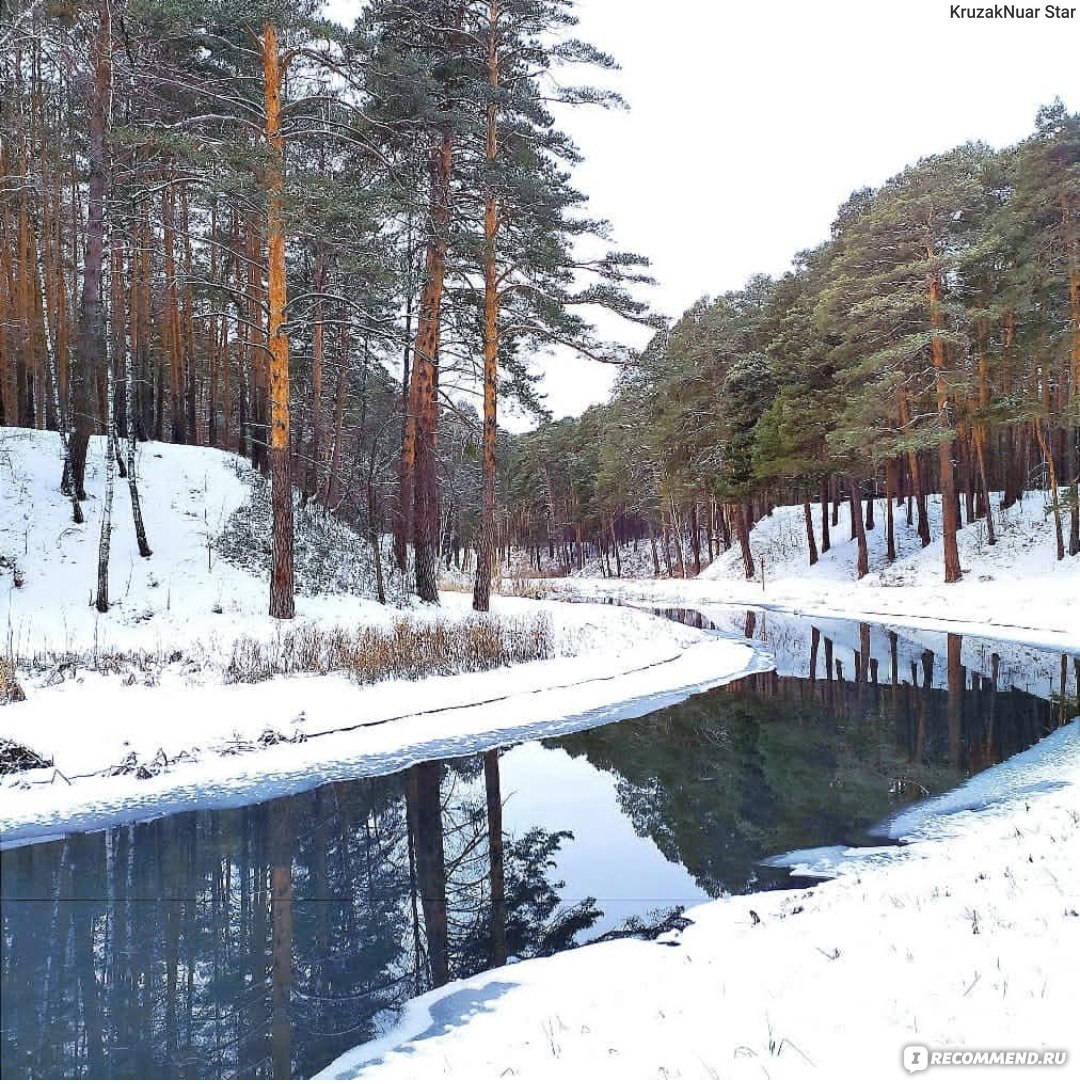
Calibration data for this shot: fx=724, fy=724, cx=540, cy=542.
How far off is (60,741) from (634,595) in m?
30.0

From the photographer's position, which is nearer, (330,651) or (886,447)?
(330,651)

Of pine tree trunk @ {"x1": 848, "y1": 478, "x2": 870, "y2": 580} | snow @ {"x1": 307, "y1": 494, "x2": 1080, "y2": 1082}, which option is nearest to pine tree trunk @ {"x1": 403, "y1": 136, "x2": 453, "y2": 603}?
snow @ {"x1": 307, "y1": 494, "x2": 1080, "y2": 1082}

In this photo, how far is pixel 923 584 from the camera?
25.5 metres

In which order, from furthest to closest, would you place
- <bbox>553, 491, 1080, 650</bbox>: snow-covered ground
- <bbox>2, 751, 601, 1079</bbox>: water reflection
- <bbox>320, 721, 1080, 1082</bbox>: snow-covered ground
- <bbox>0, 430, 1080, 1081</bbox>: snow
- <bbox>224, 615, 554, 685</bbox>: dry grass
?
<bbox>553, 491, 1080, 650</bbox>: snow-covered ground
<bbox>224, 615, 554, 685</bbox>: dry grass
<bbox>2, 751, 601, 1079</bbox>: water reflection
<bbox>0, 430, 1080, 1081</bbox>: snow
<bbox>320, 721, 1080, 1082</bbox>: snow-covered ground

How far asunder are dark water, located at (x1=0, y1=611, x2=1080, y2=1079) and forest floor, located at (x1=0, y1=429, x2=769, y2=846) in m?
0.88

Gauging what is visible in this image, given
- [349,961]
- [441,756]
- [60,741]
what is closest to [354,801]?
[441,756]

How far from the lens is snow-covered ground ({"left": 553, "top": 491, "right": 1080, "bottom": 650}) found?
758 inches

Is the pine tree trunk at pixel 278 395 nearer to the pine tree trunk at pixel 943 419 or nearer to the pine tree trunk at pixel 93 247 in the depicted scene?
the pine tree trunk at pixel 93 247

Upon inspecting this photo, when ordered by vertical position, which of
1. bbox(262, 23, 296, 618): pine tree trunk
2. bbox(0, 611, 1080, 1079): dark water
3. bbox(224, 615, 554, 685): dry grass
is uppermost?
bbox(262, 23, 296, 618): pine tree trunk

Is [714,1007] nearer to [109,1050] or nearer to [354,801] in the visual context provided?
[109,1050]

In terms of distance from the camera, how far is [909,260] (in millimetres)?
25016

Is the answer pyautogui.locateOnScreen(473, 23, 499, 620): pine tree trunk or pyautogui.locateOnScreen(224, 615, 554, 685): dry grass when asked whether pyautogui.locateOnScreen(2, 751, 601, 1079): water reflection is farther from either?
pyautogui.locateOnScreen(473, 23, 499, 620): pine tree trunk

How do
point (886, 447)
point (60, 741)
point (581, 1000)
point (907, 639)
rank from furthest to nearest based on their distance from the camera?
point (886, 447) → point (907, 639) → point (60, 741) → point (581, 1000)

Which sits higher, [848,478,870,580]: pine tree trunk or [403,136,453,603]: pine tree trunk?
[403,136,453,603]: pine tree trunk
